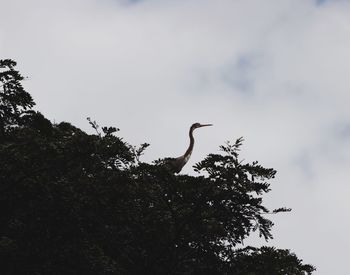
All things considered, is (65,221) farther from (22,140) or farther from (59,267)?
(22,140)

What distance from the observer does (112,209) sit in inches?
348

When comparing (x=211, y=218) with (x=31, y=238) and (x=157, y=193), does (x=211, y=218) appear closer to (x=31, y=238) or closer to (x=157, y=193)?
(x=157, y=193)

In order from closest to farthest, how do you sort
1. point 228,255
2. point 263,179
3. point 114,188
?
point 263,179, point 114,188, point 228,255

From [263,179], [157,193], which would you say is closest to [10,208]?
[157,193]

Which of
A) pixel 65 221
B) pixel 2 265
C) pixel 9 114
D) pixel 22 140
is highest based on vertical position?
pixel 9 114

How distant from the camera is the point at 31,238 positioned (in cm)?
808

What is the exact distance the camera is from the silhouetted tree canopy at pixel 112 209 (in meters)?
7.82

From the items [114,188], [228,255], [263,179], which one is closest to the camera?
[263,179]

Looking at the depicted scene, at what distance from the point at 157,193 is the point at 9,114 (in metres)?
2.62

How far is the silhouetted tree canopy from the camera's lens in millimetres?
7816

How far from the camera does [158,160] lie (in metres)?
9.07

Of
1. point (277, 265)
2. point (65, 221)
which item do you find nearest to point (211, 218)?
point (277, 265)

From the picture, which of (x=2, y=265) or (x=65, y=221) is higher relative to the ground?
(x=65, y=221)

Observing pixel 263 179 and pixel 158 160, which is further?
pixel 158 160
